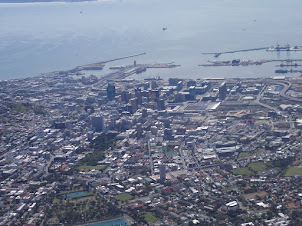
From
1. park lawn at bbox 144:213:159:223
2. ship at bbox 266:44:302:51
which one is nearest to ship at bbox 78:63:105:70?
ship at bbox 266:44:302:51

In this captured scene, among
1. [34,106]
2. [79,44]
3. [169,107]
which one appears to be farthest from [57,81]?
[79,44]

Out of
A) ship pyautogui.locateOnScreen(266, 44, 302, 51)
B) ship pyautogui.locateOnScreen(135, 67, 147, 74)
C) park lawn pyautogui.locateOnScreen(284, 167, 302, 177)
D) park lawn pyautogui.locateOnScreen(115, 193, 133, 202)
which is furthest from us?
ship pyautogui.locateOnScreen(266, 44, 302, 51)

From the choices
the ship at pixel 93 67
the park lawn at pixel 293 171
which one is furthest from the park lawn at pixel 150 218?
the ship at pixel 93 67

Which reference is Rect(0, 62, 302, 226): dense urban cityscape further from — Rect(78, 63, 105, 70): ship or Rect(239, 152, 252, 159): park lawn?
Rect(78, 63, 105, 70): ship

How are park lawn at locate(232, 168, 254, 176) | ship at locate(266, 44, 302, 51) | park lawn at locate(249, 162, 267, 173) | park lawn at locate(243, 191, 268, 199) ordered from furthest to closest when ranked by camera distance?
1. ship at locate(266, 44, 302, 51)
2. park lawn at locate(249, 162, 267, 173)
3. park lawn at locate(232, 168, 254, 176)
4. park lawn at locate(243, 191, 268, 199)

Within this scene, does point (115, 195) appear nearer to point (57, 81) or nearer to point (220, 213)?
point (220, 213)

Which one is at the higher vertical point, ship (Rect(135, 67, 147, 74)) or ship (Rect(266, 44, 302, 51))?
ship (Rect(266, 44, 302, 51))
